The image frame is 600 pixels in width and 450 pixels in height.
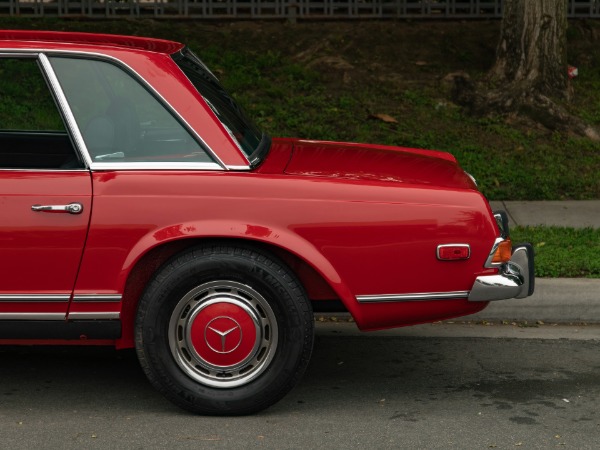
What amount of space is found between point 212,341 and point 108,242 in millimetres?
639

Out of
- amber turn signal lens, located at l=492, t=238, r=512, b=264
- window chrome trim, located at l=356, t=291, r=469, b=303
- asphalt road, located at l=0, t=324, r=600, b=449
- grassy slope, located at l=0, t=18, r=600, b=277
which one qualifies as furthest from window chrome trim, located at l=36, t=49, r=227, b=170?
grassy slope, located at l=0, t=18, r=600, b=277

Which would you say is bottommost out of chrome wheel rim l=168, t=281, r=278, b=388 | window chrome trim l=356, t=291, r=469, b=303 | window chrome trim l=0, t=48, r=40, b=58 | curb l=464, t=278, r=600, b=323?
curb l=464, t=278, r=600, b=323

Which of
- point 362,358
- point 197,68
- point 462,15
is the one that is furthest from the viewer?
point 462,15

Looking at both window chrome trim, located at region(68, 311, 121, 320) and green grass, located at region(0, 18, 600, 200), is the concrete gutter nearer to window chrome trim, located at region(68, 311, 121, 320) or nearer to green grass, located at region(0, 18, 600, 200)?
green grass, located at region(0, 18, 600, 200)

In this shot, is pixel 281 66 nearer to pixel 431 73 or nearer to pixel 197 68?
pixel 431 73

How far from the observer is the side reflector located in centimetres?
499

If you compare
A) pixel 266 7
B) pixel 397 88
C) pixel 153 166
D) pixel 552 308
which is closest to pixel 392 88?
pixel 397 88

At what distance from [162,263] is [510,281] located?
1.57 metres

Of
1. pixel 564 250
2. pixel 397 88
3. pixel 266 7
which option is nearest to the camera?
pixel 564 250

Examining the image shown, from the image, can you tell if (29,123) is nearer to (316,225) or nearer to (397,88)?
(316,225)

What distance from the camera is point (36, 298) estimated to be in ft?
16.1

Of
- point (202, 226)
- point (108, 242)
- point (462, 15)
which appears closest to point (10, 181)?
point (108, 242)

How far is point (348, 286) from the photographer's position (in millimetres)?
4988

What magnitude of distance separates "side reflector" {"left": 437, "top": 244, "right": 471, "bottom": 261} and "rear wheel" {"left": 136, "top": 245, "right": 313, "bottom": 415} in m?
0.63
